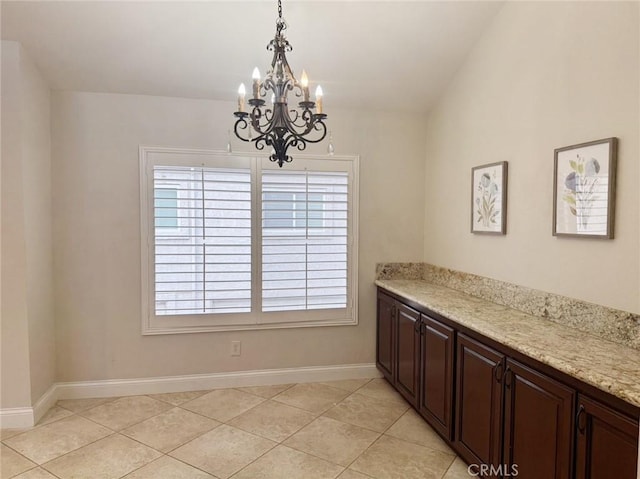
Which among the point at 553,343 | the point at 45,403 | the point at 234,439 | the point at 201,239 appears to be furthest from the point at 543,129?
the point at 45,403

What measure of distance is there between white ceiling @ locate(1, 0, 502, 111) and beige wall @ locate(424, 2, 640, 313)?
0.36 metres

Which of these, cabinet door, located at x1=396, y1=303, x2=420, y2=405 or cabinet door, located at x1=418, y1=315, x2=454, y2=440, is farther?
cabinet door, located at x1=396, y1=303, x2=420, y2=405

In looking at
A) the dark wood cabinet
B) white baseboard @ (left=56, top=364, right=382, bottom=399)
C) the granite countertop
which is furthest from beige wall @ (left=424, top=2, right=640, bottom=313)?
white baseboard @ (left=56, top=364, right=382, bottom=399)

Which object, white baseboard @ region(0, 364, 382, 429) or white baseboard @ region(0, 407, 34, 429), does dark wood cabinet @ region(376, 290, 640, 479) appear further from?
white baseboard @ region(0, 407, 34, 429)

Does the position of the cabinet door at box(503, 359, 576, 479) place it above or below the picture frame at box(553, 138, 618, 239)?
below

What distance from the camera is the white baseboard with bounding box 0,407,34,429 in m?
2.95

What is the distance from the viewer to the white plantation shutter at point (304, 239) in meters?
3.64

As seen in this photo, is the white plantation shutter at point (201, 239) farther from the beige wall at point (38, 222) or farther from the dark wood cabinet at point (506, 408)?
the dark wood cabinet at point (506, 408)

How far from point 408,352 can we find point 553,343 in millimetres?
1407

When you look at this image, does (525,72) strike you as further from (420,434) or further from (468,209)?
(420,434)

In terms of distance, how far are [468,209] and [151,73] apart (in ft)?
9.11

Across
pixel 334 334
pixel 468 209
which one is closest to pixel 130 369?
pixel 334 334

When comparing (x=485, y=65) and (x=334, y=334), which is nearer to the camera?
(x=485, y=65)

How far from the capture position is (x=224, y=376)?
12.1 ft
